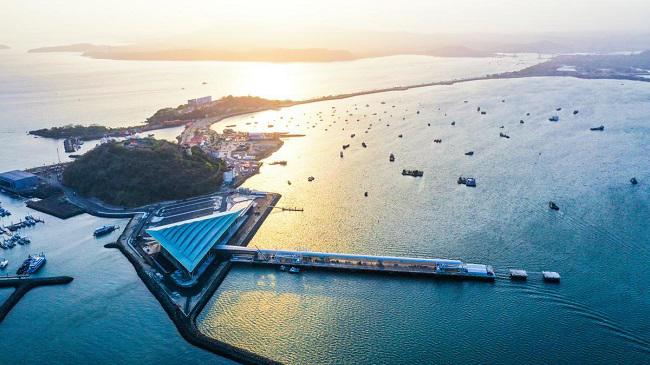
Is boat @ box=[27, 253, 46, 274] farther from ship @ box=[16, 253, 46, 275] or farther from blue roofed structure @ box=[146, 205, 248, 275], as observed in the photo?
A: blue roofed structure @ box=[146, 205, 248, 275]

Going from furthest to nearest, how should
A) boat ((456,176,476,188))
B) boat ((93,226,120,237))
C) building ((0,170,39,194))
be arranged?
boat ((456,176,476,188)), building ((0,170,39,194)), boat ((93,226,120,237))

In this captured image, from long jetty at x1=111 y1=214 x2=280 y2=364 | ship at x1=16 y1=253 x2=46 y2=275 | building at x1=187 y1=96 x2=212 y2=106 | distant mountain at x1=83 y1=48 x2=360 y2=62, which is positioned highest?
distant mountain at x1=83 y1=48 x2=360 y2=62

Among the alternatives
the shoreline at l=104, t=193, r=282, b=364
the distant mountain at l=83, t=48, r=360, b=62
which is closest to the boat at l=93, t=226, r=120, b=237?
the shoreline at l=104, t=193, r=282, b=364

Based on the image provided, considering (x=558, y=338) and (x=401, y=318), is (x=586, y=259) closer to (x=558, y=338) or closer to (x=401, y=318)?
(x=558, y=338)

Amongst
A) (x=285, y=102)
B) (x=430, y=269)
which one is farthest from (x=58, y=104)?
(x=430, y=269)

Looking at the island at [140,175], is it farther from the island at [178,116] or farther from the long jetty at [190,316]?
the island at [178,116]

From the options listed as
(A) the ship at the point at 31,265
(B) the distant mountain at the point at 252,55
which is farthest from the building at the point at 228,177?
(B) the distant mountain at the point at 252,55

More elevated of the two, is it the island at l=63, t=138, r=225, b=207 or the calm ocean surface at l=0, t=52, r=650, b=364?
the island at l=63, t=138, r=225, b=207
